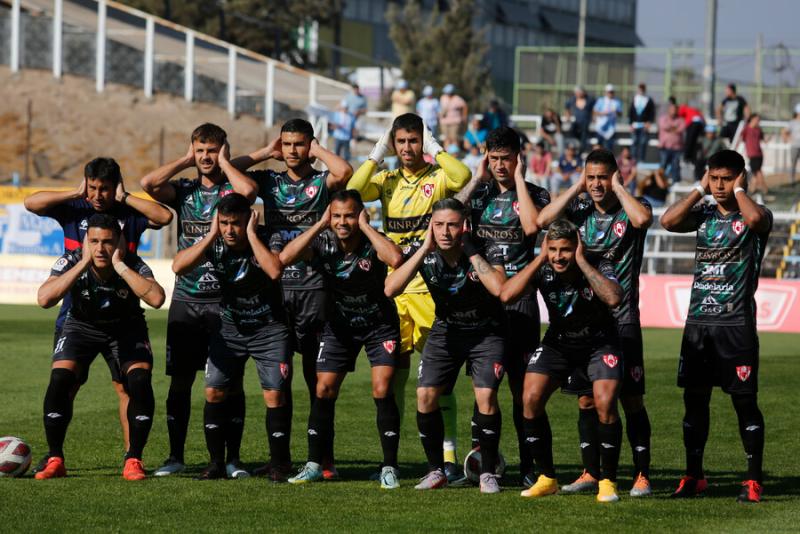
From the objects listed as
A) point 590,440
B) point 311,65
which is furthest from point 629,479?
point 311,65

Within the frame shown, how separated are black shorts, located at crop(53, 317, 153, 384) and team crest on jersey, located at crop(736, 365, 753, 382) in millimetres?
4365

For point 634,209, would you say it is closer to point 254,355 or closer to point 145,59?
point 254,355

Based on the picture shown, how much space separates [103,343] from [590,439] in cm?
373

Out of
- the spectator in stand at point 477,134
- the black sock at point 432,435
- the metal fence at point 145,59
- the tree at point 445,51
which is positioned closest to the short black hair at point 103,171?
the black sock at point 432,435

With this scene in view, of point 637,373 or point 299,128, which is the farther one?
point 299,128

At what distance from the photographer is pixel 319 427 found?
1035 cm

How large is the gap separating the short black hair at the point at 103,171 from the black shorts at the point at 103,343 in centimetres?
109

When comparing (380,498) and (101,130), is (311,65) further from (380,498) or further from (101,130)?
(380,498)

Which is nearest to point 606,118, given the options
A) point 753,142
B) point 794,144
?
point 753,142

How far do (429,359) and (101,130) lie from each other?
3605 centimetres

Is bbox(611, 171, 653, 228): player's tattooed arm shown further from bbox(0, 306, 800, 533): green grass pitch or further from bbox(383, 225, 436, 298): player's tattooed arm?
bbox(0, 306, 800, 533): green grass pitch

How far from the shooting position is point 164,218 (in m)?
10.7

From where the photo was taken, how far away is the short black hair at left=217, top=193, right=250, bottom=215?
32.9 feet

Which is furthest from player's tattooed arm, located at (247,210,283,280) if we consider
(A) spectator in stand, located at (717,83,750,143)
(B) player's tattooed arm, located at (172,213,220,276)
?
(A) spectator in stand, located at (717,83,750,143)
